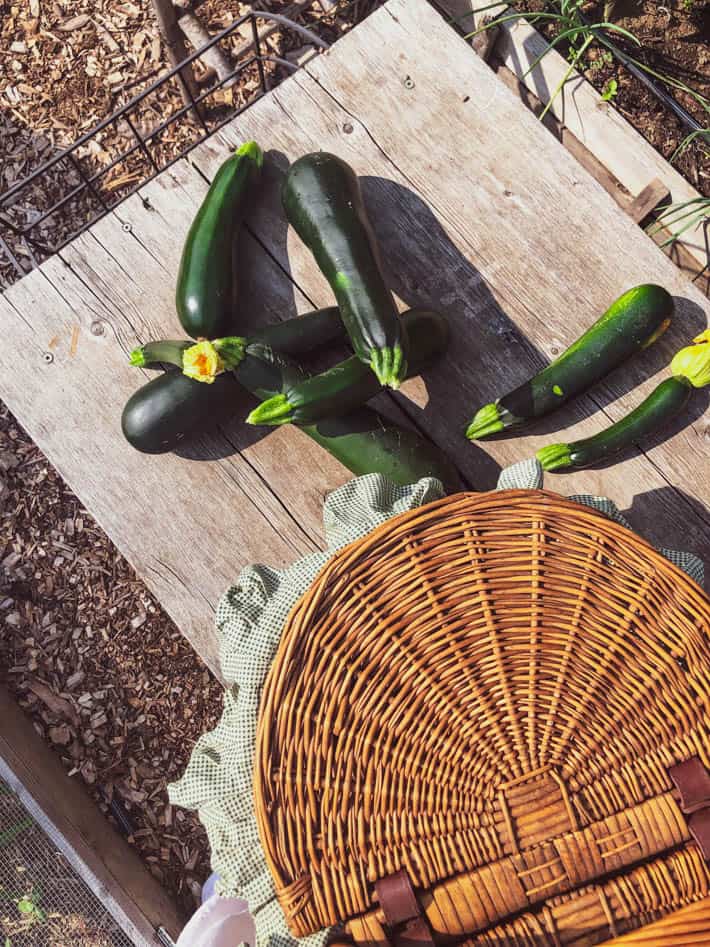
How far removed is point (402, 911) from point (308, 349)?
1.07 m

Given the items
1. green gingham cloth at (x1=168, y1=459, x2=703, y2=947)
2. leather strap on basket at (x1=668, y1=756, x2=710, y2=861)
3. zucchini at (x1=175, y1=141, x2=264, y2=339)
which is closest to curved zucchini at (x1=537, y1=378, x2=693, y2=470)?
green gingham cloth at (x1=168, y1=459, x2=703, y2=947)

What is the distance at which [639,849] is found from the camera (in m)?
1.17

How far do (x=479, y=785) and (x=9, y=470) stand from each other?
2.03 m

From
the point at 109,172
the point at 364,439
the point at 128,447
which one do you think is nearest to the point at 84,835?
the point at 128,447

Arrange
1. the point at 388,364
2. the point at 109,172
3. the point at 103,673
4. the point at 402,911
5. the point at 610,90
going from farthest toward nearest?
the point at 109,172 → the point at 103,673 → the point at 610,90 → the point at 388,364 → the point at 402,911

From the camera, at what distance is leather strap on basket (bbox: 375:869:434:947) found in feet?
3.73

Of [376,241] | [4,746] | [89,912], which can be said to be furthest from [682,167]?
[89,912]

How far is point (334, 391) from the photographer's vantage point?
155cm

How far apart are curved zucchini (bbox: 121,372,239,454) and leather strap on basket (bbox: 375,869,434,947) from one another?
956 millimetres

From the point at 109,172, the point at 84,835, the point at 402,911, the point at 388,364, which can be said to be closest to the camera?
the point at 402,911

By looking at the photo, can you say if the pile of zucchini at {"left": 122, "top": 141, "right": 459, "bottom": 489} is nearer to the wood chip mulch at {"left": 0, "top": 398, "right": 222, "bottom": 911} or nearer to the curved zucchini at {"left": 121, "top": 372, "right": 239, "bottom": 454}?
the curved zucchini at {"left": 121, "top": 372, "right": 239, "bottom": 454}

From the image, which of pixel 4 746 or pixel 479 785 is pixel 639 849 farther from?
pixel 4 746

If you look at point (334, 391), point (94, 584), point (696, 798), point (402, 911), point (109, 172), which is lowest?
point (696, 798)

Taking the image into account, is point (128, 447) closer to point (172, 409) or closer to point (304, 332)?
point (172, 409)
